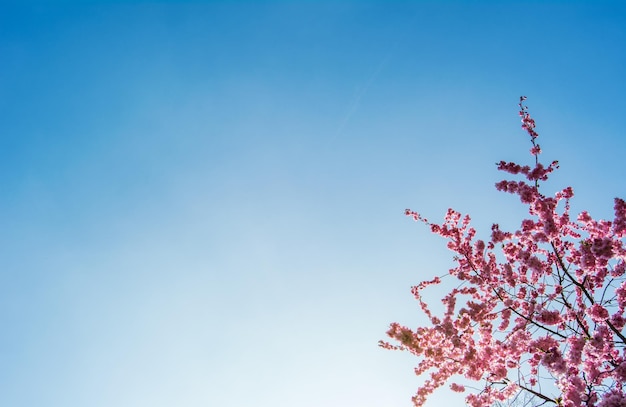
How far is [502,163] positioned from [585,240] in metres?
2.34

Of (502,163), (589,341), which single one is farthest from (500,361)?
(502,163)

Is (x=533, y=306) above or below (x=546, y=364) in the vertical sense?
above

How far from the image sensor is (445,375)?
372 inches

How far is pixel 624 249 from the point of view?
7.58 m

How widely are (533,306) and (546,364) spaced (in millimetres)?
1238

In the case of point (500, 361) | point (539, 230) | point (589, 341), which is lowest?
point (589, 341)

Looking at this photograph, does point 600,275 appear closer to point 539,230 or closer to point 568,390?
point 539,230

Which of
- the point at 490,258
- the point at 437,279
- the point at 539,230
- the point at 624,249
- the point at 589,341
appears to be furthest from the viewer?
the point at 437,279

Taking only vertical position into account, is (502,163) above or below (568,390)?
above

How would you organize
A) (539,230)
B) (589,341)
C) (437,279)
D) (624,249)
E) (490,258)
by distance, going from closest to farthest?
(589,341) < (624,249) < (539,230) < (490,258) < (437,279)

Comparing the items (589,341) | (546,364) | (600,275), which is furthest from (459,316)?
(600,275)

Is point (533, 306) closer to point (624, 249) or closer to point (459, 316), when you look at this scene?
point (459, 316)

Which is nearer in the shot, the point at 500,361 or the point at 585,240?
the point at 585,240

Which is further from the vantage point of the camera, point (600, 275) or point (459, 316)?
point (459, 316)
